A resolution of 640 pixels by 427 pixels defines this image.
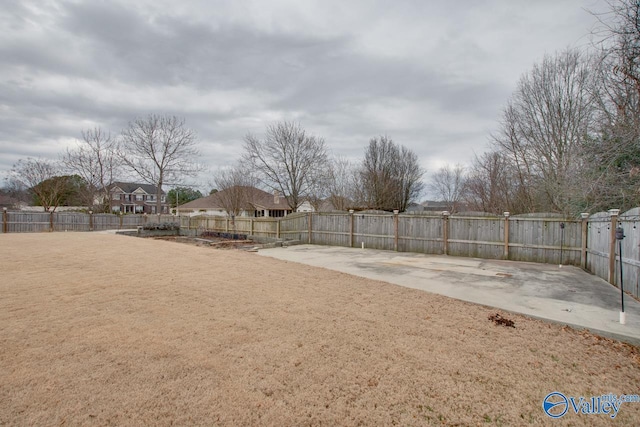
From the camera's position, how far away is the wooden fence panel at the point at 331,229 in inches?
550

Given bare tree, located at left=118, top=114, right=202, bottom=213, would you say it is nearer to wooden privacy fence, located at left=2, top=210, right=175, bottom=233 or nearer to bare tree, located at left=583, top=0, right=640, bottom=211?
wooden privacy fence, located at left=2, top=210, right=175, bottom=233

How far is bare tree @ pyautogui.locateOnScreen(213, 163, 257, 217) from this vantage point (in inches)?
877

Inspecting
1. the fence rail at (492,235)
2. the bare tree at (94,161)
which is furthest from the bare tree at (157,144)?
the fence rail at (492,235)

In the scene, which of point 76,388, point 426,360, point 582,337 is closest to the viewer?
point 76,388

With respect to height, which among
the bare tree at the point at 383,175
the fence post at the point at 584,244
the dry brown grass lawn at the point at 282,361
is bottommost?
the dry brown grass lawn at the point at 282,361

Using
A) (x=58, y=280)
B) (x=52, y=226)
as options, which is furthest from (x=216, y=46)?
(x=52, y=226)

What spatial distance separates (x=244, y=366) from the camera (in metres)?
2.91

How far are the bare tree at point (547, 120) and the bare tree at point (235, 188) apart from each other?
54.6ft

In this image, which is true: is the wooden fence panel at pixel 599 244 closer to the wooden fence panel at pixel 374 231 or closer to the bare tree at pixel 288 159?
the wooden fence panel at pixel 374 231

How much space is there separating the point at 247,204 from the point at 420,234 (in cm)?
1538

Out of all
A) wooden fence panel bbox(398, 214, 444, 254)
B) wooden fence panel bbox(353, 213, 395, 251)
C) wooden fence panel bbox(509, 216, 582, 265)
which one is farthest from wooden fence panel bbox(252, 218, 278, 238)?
wooden fence panel bbox(509, 216, 582, 265)

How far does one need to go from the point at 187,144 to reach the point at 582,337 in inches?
1296

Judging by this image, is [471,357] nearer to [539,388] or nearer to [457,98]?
[539,388]

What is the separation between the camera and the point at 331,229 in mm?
14391
